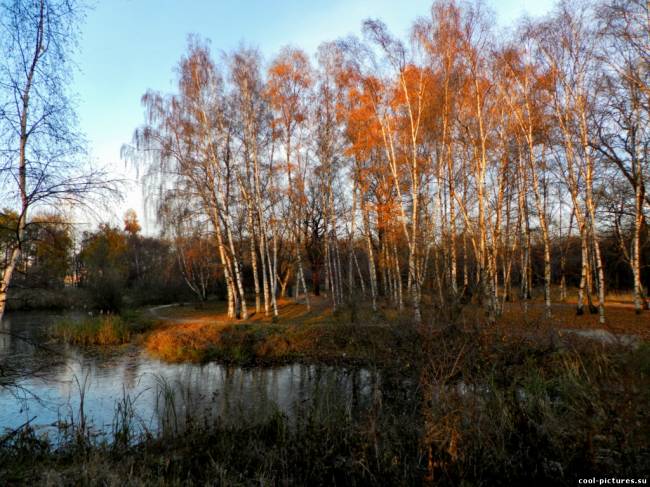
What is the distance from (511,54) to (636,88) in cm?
399

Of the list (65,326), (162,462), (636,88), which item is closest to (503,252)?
(636,88)

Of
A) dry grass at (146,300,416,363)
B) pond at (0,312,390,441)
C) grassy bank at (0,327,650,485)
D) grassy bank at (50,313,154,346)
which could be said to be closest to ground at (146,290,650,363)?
dry grass at (146,300,416,363)

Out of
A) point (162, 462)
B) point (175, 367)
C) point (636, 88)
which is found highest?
point (636, 88)

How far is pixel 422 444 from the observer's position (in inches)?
178

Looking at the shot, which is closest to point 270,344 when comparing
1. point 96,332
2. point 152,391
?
point 152,391

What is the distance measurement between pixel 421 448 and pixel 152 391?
7343mm

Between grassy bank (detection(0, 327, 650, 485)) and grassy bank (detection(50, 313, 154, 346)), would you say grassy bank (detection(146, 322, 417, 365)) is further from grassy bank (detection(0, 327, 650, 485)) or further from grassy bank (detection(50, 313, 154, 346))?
grassy bank (detection(0, 327, 650, 485))

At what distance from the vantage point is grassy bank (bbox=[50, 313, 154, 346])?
1644 centimetres

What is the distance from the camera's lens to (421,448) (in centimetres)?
452

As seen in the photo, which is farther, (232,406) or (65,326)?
(65,326)

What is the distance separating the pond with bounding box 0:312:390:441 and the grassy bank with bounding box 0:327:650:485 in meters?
0.52

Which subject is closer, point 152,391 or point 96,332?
point 152,391

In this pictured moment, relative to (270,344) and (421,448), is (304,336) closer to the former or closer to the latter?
(270,344)

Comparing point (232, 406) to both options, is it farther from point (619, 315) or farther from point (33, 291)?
point (619, 315)
